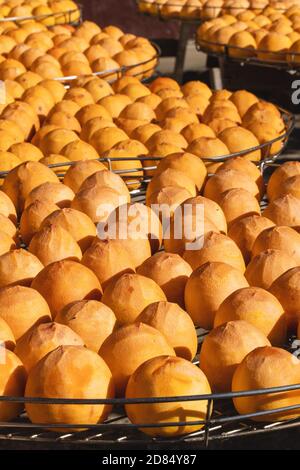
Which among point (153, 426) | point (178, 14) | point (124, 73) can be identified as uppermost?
point (153, 426)

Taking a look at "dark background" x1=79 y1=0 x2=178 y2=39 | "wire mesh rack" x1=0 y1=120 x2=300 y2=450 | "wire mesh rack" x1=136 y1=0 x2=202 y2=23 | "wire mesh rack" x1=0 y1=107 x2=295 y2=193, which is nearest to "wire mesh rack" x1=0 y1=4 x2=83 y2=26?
"wire mesh rack" x1=136 y1=0 x2=202 y2=23

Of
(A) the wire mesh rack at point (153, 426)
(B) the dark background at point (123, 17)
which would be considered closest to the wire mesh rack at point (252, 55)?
(A) the wire mesh rack at point (153, 426)

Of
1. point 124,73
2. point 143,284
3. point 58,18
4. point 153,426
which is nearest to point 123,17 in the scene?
point 58,18

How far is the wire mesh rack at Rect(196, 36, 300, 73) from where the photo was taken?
137 inches

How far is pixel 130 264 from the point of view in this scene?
165 centimetres

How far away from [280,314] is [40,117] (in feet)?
5.35

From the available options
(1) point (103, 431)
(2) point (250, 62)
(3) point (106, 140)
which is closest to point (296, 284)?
(1) point (103, 431)

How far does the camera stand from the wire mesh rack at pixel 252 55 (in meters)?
3.47

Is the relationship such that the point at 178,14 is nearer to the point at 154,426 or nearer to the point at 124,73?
the point at 124,73

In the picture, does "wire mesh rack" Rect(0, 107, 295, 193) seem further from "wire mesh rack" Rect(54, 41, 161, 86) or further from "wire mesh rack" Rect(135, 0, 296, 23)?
"wire mesh rack" Rect(135, 0, 296, 23)

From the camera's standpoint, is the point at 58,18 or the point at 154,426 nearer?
the point at 154,426

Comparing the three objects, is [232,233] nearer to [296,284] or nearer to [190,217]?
[190,217]

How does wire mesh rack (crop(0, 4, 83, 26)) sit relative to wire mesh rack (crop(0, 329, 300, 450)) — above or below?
below

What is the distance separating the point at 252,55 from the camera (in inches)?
151
